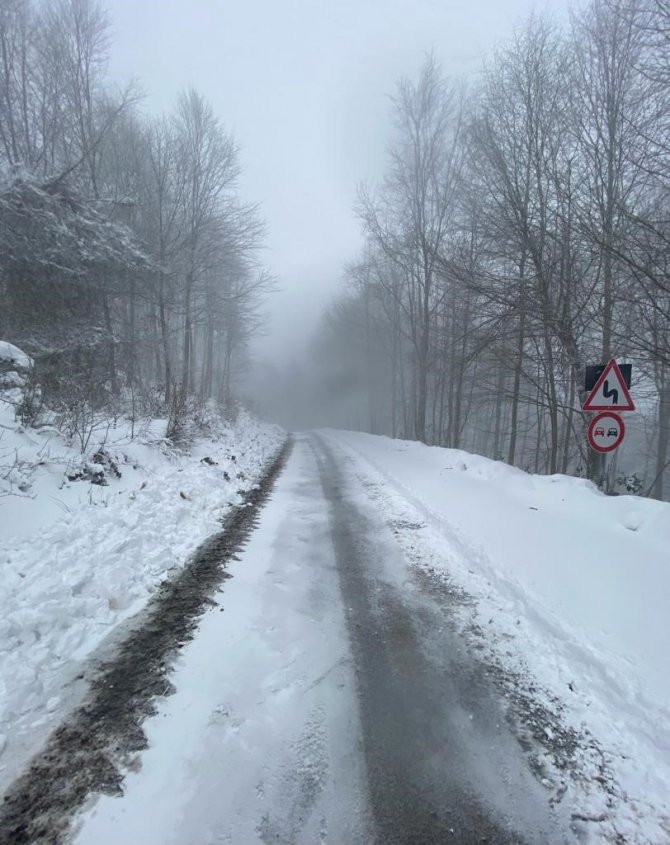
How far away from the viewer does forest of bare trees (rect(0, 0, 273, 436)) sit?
9.48m

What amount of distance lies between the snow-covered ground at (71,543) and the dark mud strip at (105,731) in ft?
0.52

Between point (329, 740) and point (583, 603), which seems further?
point (583, 603)

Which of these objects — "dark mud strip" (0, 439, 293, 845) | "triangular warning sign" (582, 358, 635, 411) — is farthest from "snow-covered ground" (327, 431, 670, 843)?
"dark mud strip" (0, 439, 293, 845)

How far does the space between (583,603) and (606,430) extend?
2.93 m

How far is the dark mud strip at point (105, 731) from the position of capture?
1.97 metres

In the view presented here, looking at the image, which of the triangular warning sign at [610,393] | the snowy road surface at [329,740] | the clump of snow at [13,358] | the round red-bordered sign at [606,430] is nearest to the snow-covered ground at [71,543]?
the clump of snow at [13,358]

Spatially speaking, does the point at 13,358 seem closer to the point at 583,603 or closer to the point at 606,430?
the point at 583,603

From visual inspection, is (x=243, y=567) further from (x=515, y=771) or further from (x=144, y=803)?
(x=515, y=771)

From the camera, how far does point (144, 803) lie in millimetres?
2045

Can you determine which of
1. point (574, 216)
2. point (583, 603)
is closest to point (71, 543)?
point (583, 603)

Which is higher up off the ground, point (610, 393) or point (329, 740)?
point (610, 393)

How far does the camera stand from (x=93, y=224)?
34.3 feet

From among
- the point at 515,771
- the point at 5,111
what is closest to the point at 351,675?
the point at 515,771

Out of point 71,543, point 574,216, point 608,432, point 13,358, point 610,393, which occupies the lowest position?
point 71,543
